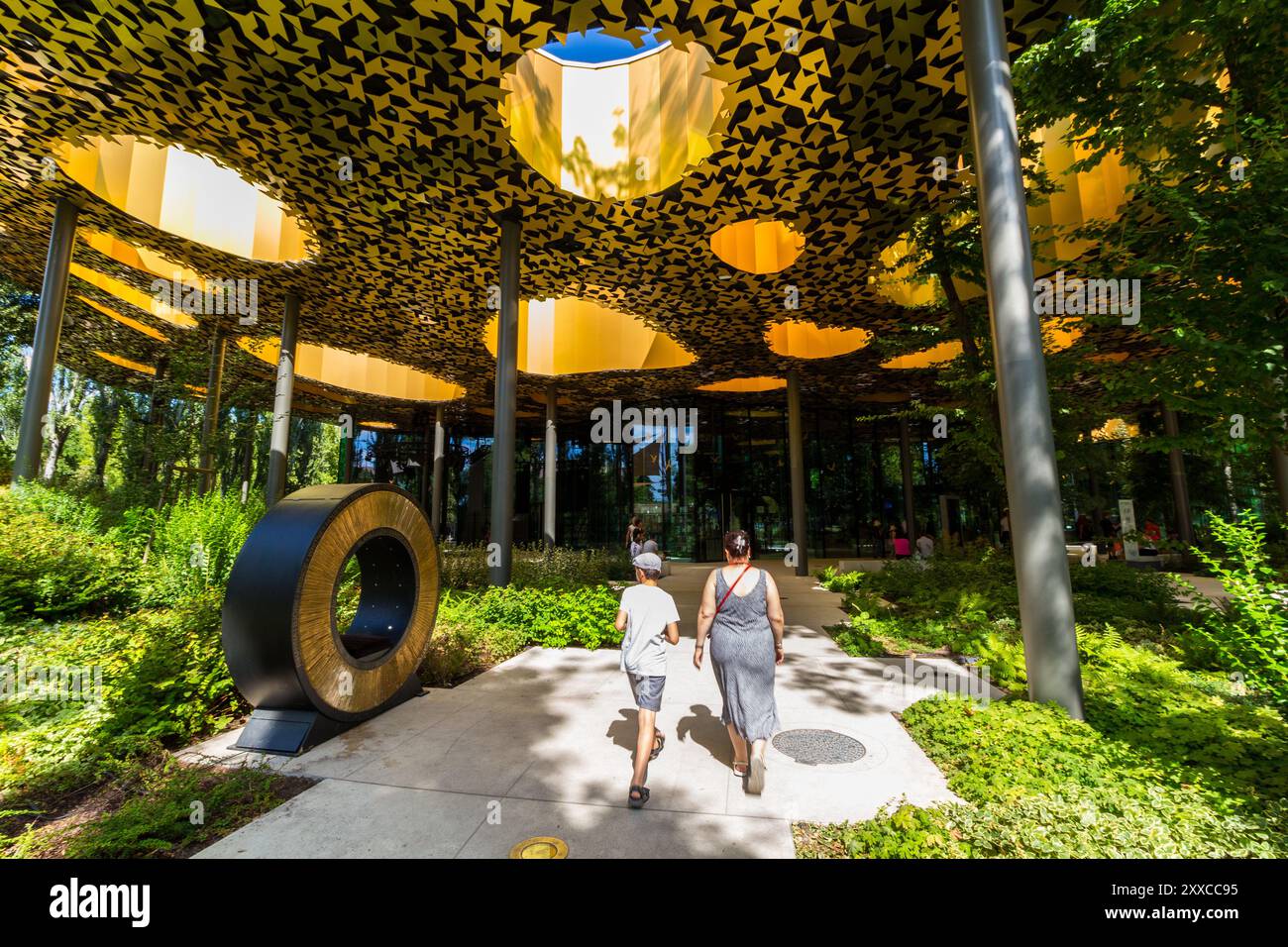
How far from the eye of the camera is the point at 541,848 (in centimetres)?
274

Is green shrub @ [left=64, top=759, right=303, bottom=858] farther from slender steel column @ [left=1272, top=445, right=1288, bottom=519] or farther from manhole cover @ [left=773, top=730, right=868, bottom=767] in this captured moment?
slender steel column @ [left=1272, top=445, right=1288, bottom=519]

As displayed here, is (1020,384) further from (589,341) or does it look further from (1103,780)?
(589,341)

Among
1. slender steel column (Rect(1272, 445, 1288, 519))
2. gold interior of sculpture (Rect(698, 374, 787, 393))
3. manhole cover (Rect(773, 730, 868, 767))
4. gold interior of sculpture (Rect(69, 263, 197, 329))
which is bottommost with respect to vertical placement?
manhole cover (Rect(773, 730, 868, 767))

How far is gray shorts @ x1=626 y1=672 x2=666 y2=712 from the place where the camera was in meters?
3.53

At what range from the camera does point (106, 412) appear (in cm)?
1441

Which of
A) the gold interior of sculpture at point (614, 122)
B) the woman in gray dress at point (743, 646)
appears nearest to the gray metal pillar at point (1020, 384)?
the woman in gray dress at point (743, 646)

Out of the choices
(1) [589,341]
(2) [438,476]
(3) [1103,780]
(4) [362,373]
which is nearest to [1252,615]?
(3) [1103,780]

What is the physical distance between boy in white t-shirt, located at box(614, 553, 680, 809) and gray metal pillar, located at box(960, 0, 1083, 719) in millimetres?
3426

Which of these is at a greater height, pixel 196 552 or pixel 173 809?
pixel 196 552

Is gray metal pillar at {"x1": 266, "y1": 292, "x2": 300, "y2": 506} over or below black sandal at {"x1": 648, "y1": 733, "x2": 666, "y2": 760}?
over

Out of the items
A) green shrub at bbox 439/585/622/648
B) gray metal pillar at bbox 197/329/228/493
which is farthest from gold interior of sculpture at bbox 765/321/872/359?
gray metal pillar at bbox 197/329/228/493

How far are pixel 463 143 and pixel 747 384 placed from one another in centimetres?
1615
